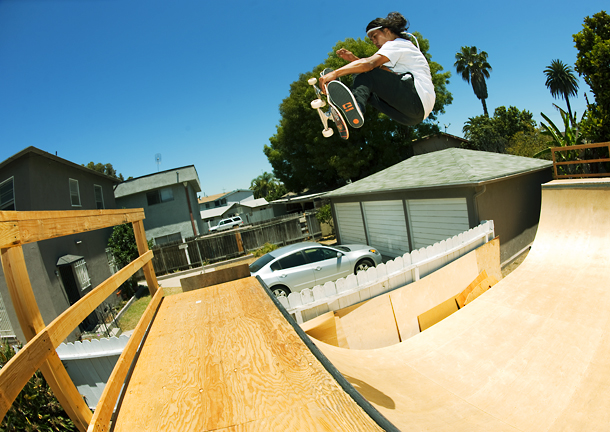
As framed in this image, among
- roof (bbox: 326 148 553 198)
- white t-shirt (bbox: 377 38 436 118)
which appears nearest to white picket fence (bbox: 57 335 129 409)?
white t-shirt (bbox: 377 38 436 118)

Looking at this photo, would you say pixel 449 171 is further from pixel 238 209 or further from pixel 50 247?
pixel 238 209

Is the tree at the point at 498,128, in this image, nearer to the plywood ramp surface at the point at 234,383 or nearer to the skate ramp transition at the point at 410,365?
the skate ramp transition at the point at 410,365

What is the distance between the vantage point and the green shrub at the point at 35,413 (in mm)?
4061

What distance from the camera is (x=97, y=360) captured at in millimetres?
4906

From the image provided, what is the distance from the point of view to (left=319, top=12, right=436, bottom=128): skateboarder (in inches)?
106

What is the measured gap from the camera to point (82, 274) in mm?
11672

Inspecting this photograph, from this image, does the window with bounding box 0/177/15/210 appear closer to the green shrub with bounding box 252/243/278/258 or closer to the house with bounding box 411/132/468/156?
the green shrub with bounding box 252/243/278/258

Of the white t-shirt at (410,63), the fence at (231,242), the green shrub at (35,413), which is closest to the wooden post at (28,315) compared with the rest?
the white t-shirt at (410,63)

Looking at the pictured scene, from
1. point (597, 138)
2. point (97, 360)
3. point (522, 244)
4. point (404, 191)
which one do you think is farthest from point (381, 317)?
point (597, 138)

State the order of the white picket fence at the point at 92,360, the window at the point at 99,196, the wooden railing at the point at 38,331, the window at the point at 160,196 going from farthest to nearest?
the window at the point at 160,196 → the window at the point at 99,196 → the white picket fence at the point at 92,360 → the wooden railing at the point at 38,331

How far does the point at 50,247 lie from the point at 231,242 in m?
9.67

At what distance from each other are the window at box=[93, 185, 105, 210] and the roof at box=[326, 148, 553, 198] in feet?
36.8

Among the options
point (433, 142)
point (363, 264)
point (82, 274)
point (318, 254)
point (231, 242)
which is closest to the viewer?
point (318, 254)


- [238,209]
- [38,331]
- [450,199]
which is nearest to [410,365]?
[38,331]
